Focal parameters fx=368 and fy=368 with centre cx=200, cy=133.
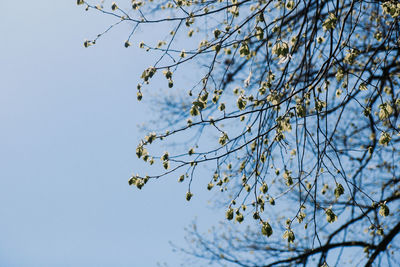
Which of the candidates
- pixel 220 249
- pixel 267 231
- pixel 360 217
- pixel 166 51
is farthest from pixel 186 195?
pixel 360 217

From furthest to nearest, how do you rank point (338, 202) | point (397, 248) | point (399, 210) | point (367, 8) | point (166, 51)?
1. point (338, 202)
2. point (399, 210)
3. point (397, 248)
4. point (367, 8)
5. point (166, 51)

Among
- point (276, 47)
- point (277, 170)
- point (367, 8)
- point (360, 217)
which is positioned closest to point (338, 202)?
point (360, 217)

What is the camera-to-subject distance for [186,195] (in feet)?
9.45

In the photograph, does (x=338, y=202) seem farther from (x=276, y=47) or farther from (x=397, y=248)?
(x=276, y=47)

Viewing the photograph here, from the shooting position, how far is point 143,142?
2.81 m

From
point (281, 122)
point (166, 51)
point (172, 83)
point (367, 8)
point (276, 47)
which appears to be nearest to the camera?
point (276, 47)

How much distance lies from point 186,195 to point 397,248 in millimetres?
4612

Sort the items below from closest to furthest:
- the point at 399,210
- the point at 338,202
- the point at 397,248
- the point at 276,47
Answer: the point at 276,47, the point at 397,248, the point at 399,210, the point at 338,202

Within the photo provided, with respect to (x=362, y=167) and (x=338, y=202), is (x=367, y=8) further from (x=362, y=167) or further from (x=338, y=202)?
(x=338, y=202)

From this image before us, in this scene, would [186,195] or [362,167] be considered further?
A: [362,167]

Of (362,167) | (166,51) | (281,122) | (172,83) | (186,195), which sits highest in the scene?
(362,167)

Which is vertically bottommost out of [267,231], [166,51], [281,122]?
[267,231]

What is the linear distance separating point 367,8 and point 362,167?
8.39 ft

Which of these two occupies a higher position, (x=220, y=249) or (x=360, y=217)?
(x=360, y=217)
